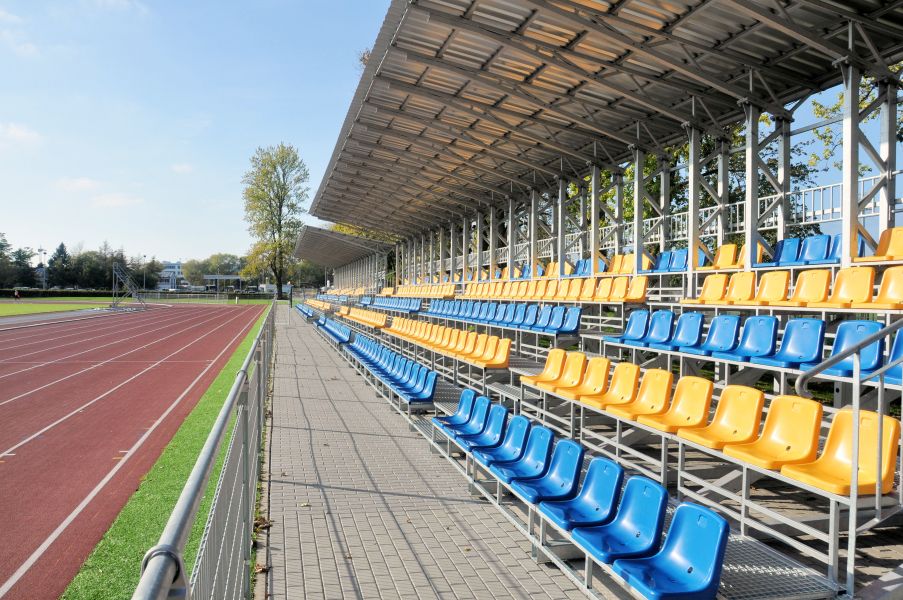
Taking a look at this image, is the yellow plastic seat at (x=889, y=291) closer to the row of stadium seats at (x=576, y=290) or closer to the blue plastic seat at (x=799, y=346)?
the blue plastic seat at (x=799, y=346)

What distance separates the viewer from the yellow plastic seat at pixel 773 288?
25.7 feet

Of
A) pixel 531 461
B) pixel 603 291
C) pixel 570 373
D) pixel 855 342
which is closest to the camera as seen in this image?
→ pixel 855 342

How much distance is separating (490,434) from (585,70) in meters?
7.56

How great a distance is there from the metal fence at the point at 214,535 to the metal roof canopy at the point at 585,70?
26.0ft

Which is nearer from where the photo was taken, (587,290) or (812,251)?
(812,251)

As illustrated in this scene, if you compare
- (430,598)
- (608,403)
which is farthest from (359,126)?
(430,598)

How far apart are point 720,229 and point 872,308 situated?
7.57 metres

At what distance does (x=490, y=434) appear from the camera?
21.2 feet

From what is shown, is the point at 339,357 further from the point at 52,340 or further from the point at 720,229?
the point at 52,340

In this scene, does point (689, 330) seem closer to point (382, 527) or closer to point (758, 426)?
point (758, 426)

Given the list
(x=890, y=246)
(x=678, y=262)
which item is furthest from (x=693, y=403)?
(x=678, y=262)

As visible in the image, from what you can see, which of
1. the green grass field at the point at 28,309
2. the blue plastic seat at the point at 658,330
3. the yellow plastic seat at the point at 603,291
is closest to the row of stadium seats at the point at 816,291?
the blue plastic seat at the point at 658,330

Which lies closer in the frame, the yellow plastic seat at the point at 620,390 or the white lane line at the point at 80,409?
the yellow plastic seat at the point at 620,390

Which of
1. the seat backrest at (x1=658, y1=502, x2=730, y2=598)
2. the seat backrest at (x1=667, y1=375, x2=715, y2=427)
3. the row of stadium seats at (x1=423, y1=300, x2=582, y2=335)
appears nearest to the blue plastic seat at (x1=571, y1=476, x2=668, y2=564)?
the seat backrest at (x1=658, y1=502, x2=730, y2=598)
